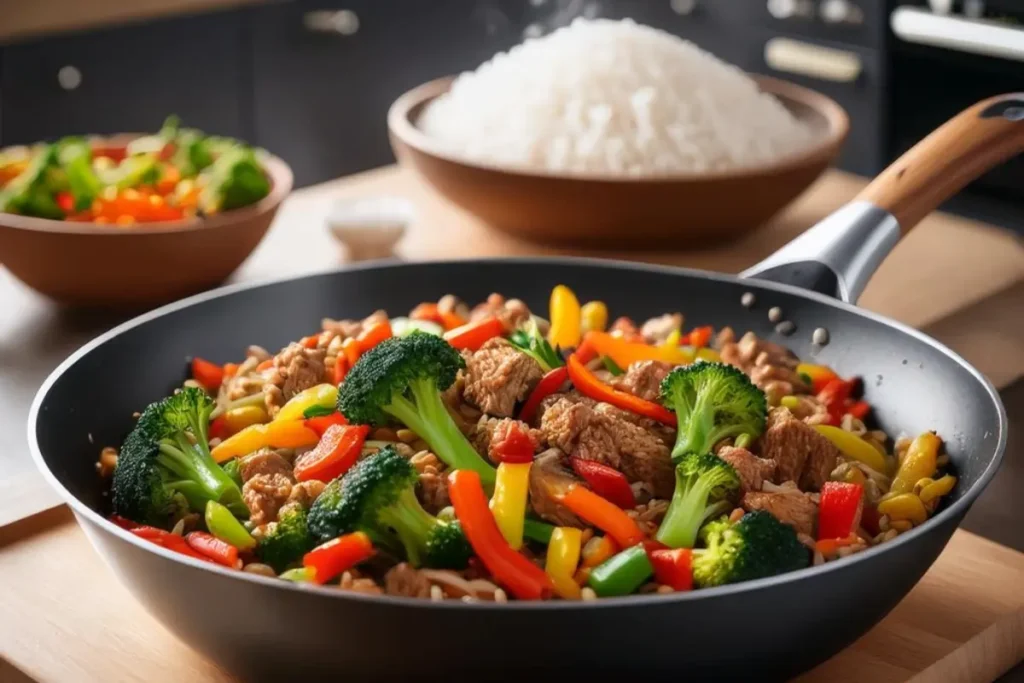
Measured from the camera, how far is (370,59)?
186 inches

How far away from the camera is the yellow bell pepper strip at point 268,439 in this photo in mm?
1433

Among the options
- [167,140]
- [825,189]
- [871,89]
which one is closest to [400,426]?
[167,140]

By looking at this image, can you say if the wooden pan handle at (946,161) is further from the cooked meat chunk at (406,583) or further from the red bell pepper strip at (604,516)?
the cooked meat chunk at (406,583)

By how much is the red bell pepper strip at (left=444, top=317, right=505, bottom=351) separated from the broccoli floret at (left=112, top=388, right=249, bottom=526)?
1.10ft

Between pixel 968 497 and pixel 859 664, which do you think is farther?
pixel 859 664

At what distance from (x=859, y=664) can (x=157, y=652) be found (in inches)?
26.5

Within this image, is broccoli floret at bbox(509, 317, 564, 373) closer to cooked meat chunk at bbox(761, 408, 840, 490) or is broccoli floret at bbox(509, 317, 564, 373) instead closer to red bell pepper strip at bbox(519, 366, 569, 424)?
red bell pepper strip at bbox(519, 366, 569, 424)

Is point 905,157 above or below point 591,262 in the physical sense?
above

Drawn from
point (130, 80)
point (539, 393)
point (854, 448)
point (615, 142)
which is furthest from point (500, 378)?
point (130, 80)

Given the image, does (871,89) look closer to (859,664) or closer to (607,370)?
(607,370)

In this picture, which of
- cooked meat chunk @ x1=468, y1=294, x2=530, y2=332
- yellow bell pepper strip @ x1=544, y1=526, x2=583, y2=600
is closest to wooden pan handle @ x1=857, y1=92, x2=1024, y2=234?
cooked meat chunk @ x1=468, y1=294, x2=530, y2=332

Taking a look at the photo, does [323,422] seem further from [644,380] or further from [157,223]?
[157,223]

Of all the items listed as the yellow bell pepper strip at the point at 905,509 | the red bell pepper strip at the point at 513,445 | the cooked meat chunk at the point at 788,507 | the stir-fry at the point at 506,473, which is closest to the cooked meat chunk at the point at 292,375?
the stir-fry at the point at 506,473

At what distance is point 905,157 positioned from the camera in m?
1.91
